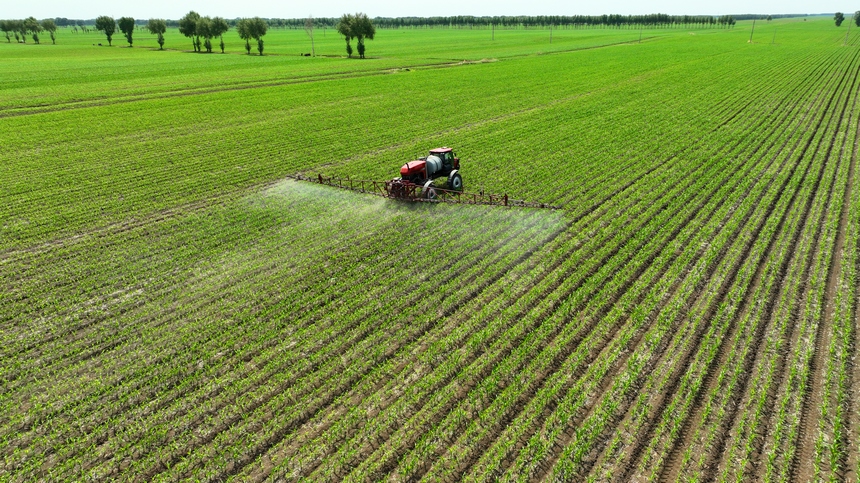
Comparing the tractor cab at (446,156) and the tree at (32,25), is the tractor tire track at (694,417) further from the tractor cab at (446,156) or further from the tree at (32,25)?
the tree at (32,25)

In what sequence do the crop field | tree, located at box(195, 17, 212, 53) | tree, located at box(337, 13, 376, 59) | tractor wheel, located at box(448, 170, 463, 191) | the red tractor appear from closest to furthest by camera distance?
the crop field
the red tractor
tractor wheel, located at box(448, 170, 463, 191)
tree, located at box(337, 13, 376, 59)
tree, located at box(195, 17, 212, 53)

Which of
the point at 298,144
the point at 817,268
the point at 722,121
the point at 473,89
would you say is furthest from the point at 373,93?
the point at 817,268

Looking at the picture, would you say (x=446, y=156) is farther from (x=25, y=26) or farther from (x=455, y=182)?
(x=25, y=26)

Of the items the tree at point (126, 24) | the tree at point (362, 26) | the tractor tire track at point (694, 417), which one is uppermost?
the tree at point (126, 24)

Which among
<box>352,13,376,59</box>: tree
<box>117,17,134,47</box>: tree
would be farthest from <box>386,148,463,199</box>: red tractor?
<box>117,17,134,47</box>: tree

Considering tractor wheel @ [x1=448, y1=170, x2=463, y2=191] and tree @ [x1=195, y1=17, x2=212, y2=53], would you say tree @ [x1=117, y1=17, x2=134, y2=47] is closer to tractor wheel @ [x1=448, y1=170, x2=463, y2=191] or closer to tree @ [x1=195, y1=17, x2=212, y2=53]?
tree @ [x1=195, y1=17, x2=212, y2=53]

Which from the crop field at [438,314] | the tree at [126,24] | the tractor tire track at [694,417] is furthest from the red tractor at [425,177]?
the tree at [126,24]
